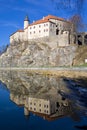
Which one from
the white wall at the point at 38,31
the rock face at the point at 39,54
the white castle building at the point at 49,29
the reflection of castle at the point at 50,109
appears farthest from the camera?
the white wall at the point at 38,31

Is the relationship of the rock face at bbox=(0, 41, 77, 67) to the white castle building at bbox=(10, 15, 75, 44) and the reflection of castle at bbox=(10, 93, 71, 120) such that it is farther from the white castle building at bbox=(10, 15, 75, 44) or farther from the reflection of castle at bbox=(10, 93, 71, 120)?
the reflection of castle at bbox=(10, 93, 71, 120)

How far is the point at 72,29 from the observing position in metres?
103

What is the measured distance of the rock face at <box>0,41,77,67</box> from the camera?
9811 centimetres

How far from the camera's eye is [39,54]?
107250mm

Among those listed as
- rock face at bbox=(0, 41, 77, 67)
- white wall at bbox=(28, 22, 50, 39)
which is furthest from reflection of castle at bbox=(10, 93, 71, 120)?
white wall at bbox=(28, 22, 50, 39)

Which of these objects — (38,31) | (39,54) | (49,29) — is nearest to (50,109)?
(39,54)

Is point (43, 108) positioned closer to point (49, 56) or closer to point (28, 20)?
point (49, 56)

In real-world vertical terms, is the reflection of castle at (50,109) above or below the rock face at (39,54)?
below

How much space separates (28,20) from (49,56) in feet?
135

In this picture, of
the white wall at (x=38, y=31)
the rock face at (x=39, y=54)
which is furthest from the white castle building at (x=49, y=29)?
the rock face at (x=39, y=54)

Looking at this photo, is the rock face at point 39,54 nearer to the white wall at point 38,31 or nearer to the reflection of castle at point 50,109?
the white wall at point 38,31

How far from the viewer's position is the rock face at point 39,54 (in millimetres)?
98106

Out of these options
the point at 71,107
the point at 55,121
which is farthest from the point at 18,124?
the point at 71,107

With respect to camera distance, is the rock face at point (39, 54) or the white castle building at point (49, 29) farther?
the white castle building at point (49, 29)
